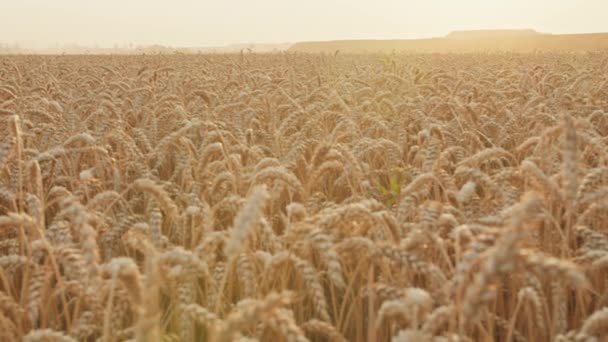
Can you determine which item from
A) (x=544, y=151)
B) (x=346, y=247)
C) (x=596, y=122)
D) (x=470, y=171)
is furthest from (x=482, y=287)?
(x=596, y=122)

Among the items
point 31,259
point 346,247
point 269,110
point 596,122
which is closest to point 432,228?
point 346,247

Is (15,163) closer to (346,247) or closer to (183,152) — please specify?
(183,152)

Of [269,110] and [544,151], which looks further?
[269,110]

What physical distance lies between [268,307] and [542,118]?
3.47m

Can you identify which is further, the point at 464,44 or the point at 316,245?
the point at 464,44

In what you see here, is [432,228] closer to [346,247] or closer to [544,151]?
[346,247]

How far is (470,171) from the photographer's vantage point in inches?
87.5

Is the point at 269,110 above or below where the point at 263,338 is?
above

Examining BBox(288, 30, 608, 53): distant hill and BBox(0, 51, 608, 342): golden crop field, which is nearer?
BBox(0, 51, 608, 342): golden crop field

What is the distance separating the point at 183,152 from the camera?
134 inches

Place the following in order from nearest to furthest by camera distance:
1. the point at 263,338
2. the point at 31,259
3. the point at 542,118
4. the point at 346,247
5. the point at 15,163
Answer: the point at 346,247, the point at 31,259, the point at 263,338, the point at 15,163, the point at 542,118

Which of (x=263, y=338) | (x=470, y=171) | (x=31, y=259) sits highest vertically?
(x=470, y=171)

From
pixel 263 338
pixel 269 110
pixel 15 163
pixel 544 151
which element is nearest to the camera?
pixel 263 338

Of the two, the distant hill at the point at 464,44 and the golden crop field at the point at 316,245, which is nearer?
the golden crop field at the point at 316,245
